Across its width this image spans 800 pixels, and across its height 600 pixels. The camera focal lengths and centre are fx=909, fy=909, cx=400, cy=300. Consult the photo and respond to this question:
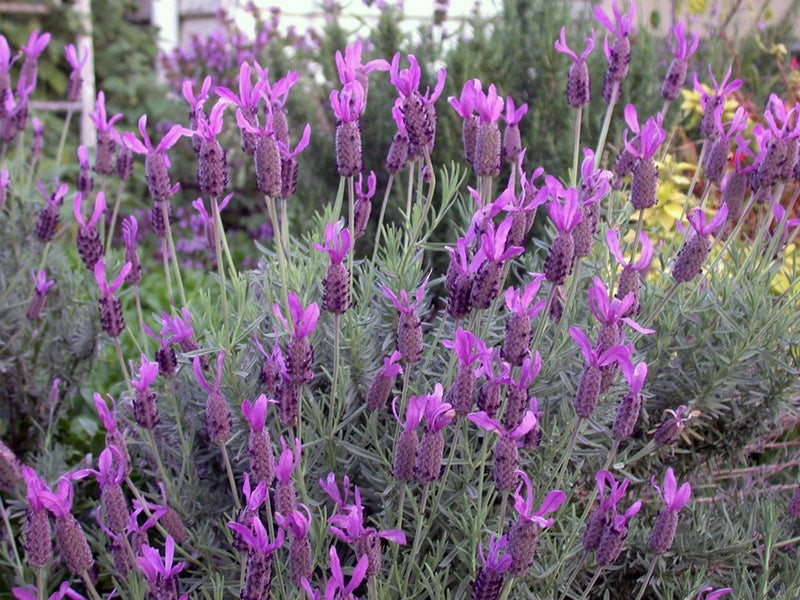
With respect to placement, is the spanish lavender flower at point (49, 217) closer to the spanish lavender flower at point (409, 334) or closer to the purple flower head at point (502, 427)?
the spanish lavender flower at point (409, 334)

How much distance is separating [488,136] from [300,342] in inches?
16.2

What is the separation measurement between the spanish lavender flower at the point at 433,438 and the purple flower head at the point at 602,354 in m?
0.17

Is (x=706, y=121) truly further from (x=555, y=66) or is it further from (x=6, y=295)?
(x=555, y=66)

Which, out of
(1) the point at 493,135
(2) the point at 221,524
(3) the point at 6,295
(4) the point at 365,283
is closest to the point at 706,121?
(1) the point at 493,135

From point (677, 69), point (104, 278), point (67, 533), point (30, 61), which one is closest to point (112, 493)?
point (67, 533)

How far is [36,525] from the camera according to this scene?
1096 millimetres

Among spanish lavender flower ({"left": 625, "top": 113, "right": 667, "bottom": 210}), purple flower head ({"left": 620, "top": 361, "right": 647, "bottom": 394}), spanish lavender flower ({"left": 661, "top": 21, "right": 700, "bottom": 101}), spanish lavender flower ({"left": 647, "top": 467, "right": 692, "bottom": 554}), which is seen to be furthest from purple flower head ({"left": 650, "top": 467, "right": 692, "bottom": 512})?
spanish lavender flower ({"left": 661, "top": 21, "right": 700, "bottom": 101})

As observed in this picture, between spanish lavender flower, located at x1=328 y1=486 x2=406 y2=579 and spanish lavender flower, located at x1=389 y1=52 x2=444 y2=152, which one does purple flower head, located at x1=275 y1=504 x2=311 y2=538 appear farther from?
spanish lavender flower, located at x1=389 y1=52 x2=444 y2=152

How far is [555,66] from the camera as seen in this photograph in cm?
321

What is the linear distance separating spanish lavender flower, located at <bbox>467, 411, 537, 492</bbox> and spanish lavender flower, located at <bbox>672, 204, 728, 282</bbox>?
13.7 inches

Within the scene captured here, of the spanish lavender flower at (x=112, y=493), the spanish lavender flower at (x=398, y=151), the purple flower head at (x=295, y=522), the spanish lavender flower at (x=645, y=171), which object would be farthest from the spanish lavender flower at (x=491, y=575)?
the spanish lavender flower at (x=398, y=151)

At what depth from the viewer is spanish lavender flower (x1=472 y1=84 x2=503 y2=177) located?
1.28 m

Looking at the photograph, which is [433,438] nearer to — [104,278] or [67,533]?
[67,533]

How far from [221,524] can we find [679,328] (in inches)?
32.9
